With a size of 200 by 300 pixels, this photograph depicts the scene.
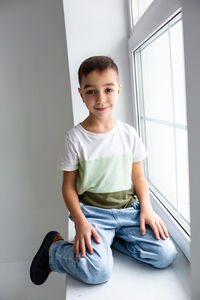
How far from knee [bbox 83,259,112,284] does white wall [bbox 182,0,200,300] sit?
346 millimetres

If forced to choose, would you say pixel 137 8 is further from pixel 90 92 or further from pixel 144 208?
pixel 144 208

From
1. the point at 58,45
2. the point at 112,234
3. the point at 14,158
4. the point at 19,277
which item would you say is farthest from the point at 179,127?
the point at 19,277

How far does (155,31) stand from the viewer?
1.08 metres

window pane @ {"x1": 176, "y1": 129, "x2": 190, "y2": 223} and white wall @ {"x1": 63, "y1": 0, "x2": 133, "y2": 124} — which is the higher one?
white wall @ {"x1": 63, "y1": 0, "x2": 133, "y2": 124}

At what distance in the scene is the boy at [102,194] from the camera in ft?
3.12

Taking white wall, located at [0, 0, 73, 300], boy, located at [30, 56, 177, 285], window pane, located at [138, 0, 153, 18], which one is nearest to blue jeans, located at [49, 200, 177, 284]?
boy, located at [30, 56, 177, 285]

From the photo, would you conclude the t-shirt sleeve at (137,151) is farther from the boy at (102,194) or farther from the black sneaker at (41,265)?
the black sneaker at (41,265)

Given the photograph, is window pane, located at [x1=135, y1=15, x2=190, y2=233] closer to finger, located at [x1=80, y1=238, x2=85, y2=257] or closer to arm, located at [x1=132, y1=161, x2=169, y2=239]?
arm, located at [x1=132, y1=161, x2=169, y2=239]

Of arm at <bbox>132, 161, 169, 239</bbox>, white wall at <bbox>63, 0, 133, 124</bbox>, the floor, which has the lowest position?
the floor

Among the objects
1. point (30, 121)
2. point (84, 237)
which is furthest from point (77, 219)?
point (30, 121)

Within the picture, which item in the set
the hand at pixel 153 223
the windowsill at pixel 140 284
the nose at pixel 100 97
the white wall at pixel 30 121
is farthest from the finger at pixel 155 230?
the white wall at pixel 30 121

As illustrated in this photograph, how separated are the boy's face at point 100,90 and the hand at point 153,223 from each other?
38 centimetres

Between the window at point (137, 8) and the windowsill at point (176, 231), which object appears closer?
the windowsill at point (176, 231)

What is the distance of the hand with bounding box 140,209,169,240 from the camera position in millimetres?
1001
